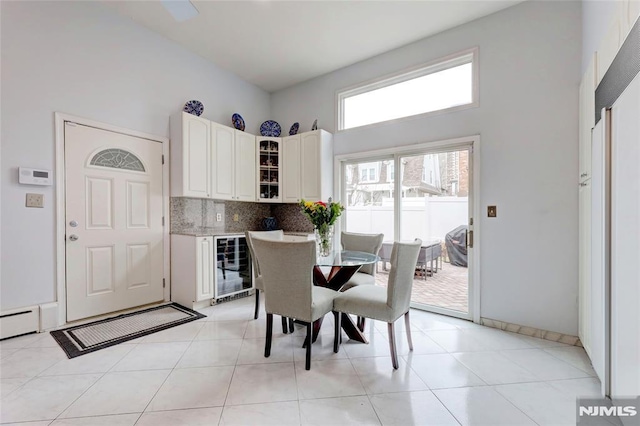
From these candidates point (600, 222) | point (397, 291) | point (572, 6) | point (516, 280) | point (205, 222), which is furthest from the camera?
point (205, 222)

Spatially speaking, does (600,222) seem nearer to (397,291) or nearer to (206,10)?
(397,291)

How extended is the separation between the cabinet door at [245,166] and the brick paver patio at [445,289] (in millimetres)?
2395

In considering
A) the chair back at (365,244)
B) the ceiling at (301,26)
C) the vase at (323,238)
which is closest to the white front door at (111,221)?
the ceiling at (301,26)

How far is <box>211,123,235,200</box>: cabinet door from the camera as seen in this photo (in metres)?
3.70

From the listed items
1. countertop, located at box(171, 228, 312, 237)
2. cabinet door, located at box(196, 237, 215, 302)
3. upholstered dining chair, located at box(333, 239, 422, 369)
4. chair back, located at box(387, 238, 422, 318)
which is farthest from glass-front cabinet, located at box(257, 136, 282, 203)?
chair back, located at box(387, 238, 422, 318)

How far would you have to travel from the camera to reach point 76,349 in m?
2.23

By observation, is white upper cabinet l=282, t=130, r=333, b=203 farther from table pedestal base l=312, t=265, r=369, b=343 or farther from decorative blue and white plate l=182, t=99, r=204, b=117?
table pedestal base l=312, t=265, r=369, b=343

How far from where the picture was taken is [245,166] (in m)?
4.14

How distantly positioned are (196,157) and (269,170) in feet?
3.94

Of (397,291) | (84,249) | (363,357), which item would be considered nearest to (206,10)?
(84,249)

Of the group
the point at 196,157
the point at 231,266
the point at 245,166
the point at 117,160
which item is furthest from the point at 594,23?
the point at 117,160

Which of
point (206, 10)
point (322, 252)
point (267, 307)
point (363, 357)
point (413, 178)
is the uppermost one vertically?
point (206, 10)

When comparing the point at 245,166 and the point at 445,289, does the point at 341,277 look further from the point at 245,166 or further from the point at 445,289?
the point at 245,166

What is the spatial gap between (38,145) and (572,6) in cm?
502
